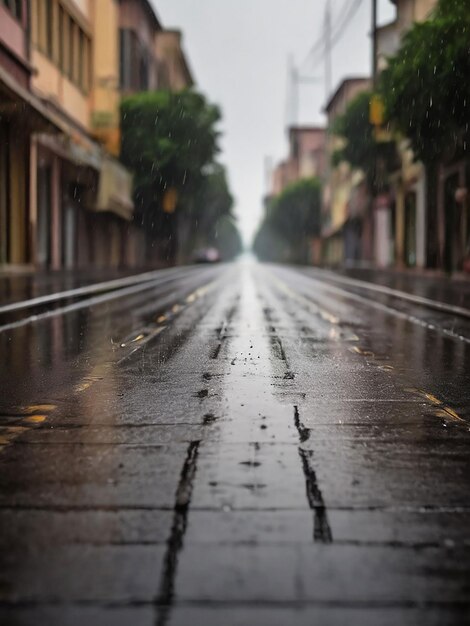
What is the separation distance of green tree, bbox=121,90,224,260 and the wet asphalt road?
44.6 meters

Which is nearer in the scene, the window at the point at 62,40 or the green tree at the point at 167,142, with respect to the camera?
the window at the point at 62,40

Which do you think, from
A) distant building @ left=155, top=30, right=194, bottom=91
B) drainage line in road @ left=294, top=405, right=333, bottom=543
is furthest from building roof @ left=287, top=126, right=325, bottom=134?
drainage line in road @ left=294, top=405, right=333, bottom=543

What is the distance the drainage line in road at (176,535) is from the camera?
2578 millimetres

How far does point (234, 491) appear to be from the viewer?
3760 mm

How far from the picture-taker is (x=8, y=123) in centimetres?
2867

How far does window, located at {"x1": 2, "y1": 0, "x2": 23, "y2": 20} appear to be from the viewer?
27703 mm

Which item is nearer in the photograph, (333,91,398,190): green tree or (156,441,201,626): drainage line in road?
(156,441,201,626): drainage line in road

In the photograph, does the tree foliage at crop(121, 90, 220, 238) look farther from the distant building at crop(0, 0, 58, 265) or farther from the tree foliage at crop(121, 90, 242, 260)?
the distant building at crop(0, 0, 58, 265)

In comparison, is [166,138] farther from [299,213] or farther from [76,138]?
[299,213]

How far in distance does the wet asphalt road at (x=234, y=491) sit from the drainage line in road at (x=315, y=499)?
12 millimetres

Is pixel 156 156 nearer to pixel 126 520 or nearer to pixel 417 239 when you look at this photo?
pixel 417 239

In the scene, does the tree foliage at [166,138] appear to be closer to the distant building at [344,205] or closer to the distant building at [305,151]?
the distant building at [344,205]

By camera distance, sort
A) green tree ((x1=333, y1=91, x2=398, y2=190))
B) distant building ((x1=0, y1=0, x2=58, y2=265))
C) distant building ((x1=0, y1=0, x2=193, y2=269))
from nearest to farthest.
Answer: distant building ((x1=0, y1=0, x2=58, y2=265)), distant building ((x1=0, y1=0, x2=193, y2=269)), green tree ((x1=333, y1=91, x2=398, y2=190))

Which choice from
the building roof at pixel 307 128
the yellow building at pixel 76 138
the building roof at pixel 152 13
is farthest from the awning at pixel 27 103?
the building roof at pixel 307 128
